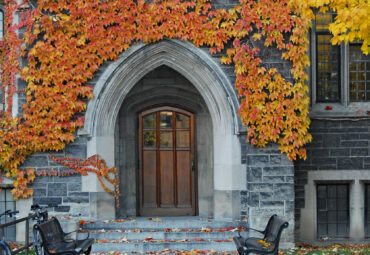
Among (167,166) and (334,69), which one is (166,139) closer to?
(167,166)

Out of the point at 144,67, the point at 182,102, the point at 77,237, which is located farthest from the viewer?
the point at 182,102

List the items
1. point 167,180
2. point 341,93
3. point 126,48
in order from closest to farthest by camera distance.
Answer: point 126,48 → point 341,93 → point 167,180

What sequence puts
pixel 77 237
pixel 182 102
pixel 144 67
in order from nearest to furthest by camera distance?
pixel 77 237 → pixel 144 67 → pixel 182 102

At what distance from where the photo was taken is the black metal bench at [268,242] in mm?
7051

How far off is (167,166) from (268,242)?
3.61 metres

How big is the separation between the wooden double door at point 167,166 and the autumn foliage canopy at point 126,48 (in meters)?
1.84

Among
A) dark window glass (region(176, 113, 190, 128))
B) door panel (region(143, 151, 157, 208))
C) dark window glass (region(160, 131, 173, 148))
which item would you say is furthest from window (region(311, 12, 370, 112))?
door panel (region(143, 151, 157, 208))

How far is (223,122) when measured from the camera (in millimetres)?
9555

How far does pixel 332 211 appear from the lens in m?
10.1

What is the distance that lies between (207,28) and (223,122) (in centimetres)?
173

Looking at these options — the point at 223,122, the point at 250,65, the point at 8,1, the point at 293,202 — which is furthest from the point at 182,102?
the point at 8,1

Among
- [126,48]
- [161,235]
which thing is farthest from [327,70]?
[161,235]

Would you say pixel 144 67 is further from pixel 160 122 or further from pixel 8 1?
pixel 8 1

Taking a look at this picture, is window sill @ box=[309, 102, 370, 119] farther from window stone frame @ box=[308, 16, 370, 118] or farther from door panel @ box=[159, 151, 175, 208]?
door panel @ box=[159, 151, 175, 208]
